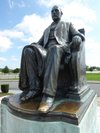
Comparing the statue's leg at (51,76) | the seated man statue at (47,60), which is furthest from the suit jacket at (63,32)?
the statue's leg at (51,76)

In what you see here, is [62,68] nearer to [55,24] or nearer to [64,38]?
[64,38]

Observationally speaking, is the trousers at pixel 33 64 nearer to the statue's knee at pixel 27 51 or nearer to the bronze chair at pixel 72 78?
the statue's knee at pixel 27 51

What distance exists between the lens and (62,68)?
10.2 ft

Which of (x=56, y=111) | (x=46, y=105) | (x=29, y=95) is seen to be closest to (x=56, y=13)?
(x=29, y=95)

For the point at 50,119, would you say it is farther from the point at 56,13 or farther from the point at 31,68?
the point at 56,13

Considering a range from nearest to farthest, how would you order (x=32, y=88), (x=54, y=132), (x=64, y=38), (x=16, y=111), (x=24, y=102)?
1. (x=54, y=132)
2. (x=16, y=111)
3. (x=24, y=102)
4. (x=32, y=88)
5. (x=64, y=38)

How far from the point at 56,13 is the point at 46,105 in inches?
70.1

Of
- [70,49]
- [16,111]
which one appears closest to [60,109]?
[16,111]

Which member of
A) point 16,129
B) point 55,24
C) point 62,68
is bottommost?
point 16,129

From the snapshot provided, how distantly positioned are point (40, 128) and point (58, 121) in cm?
24

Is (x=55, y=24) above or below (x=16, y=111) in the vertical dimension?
above

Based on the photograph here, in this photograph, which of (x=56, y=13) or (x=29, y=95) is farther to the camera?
(x=56, y=13)

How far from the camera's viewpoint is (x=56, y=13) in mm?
3570

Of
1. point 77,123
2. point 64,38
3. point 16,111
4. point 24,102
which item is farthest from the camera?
point 64,38
